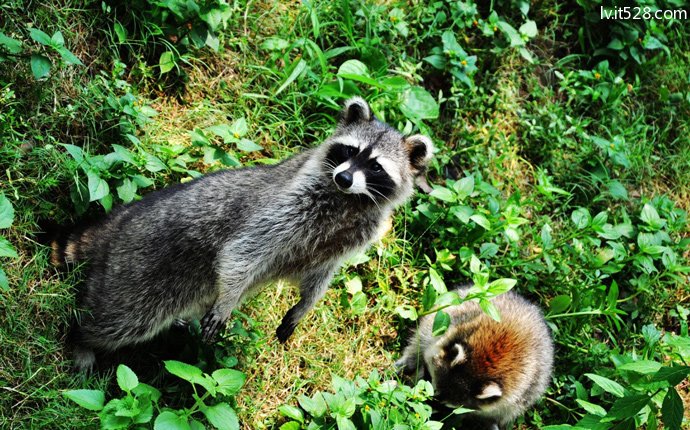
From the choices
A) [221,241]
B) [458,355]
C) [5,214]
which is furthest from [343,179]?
[5,214]

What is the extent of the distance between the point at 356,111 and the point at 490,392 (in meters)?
1.87

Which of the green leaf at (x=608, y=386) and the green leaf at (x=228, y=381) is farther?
the green leaf at (x=608, y=386)

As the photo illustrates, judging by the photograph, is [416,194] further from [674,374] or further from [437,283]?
[674,374]

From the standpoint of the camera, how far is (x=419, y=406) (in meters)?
3.83

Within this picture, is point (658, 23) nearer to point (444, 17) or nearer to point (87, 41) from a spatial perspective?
point (444, 17)

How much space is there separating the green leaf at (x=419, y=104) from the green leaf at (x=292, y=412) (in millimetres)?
2281

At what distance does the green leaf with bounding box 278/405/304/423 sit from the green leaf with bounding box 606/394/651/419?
1576 millimetres

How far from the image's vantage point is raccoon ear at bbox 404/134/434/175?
4.13m

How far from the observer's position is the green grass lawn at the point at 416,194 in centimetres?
375

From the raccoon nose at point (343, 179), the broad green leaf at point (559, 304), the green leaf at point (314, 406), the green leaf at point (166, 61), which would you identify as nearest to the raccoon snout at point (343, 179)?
the raccoon nose at point (343, 179)

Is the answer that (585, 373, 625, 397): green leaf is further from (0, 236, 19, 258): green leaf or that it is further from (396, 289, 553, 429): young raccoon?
(0, 236, 19, 258): green leaf

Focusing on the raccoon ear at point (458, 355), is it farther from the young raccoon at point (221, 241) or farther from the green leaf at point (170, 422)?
the green leaf at point (170, 422)

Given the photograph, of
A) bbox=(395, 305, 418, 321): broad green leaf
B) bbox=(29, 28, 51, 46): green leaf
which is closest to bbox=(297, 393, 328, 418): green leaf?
bbox=(395, 305, 418, 321): broad green leaf

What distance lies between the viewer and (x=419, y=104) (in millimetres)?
5176
